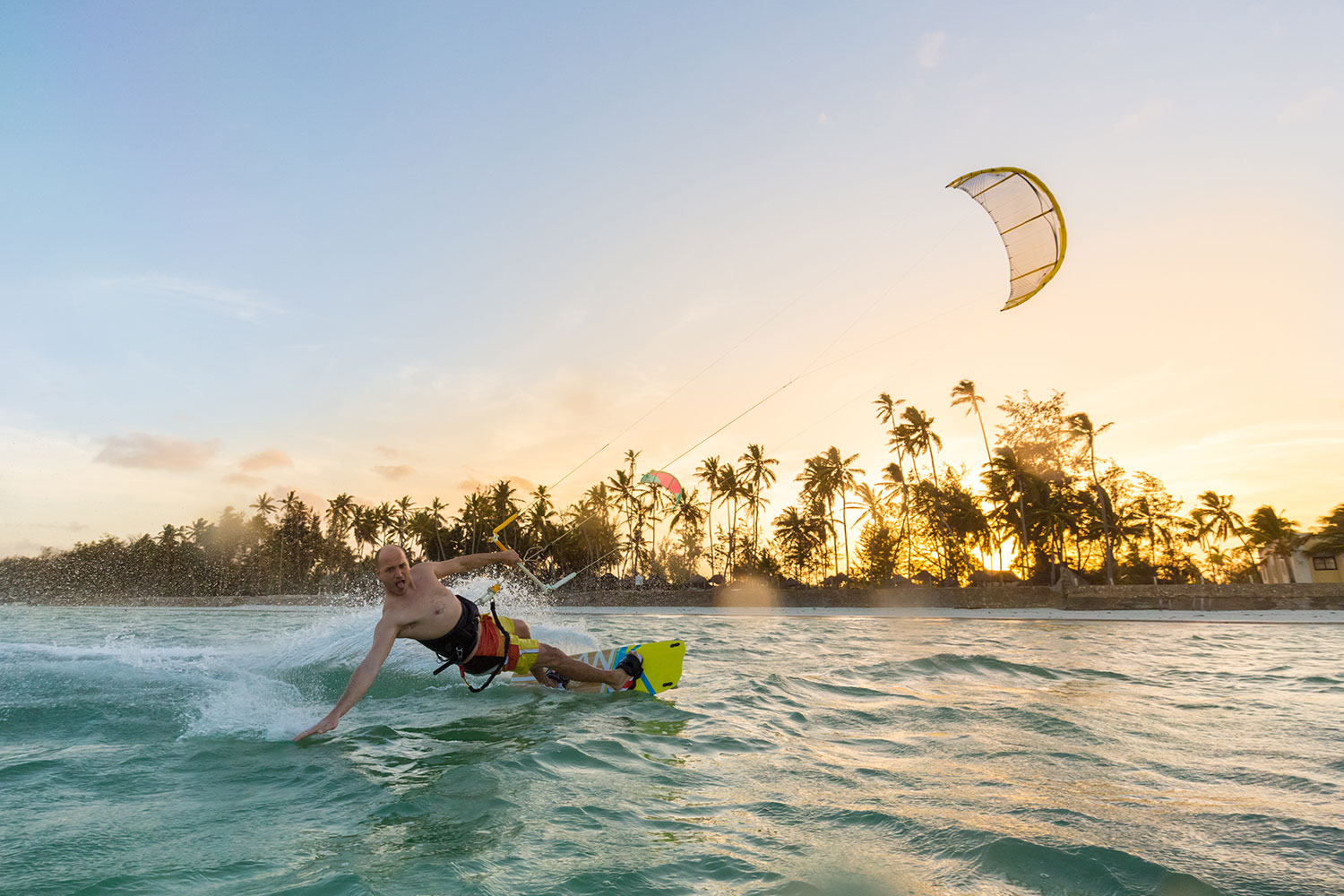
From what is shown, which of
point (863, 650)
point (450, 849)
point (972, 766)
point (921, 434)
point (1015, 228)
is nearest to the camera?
point (450, 849)

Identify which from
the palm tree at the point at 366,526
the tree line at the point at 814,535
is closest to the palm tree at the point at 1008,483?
the tree line at the point at 814,535

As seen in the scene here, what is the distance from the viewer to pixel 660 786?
15.7 ft

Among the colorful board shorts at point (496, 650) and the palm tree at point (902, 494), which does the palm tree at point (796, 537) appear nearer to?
the palm tree at point (902, 494)

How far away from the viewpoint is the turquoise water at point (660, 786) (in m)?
3.25

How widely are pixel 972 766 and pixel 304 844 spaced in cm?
440

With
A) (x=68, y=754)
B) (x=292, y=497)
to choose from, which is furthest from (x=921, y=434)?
(x=292, y=497)

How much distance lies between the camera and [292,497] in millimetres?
93688

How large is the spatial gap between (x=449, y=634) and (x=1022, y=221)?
12.8 m

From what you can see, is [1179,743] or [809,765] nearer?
[809,765]

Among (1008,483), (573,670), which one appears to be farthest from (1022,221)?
(1008,483)

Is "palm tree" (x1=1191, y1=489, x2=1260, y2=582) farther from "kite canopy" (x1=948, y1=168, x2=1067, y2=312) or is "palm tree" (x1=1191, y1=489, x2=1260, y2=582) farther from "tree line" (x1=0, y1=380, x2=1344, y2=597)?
"kite canopy" (x1=948, y1=168, x2=1067, y2=312)

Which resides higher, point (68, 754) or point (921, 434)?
point (921, 434)

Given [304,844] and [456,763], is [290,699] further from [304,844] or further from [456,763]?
[304,844]

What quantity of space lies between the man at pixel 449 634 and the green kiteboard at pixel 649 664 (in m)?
0.13
